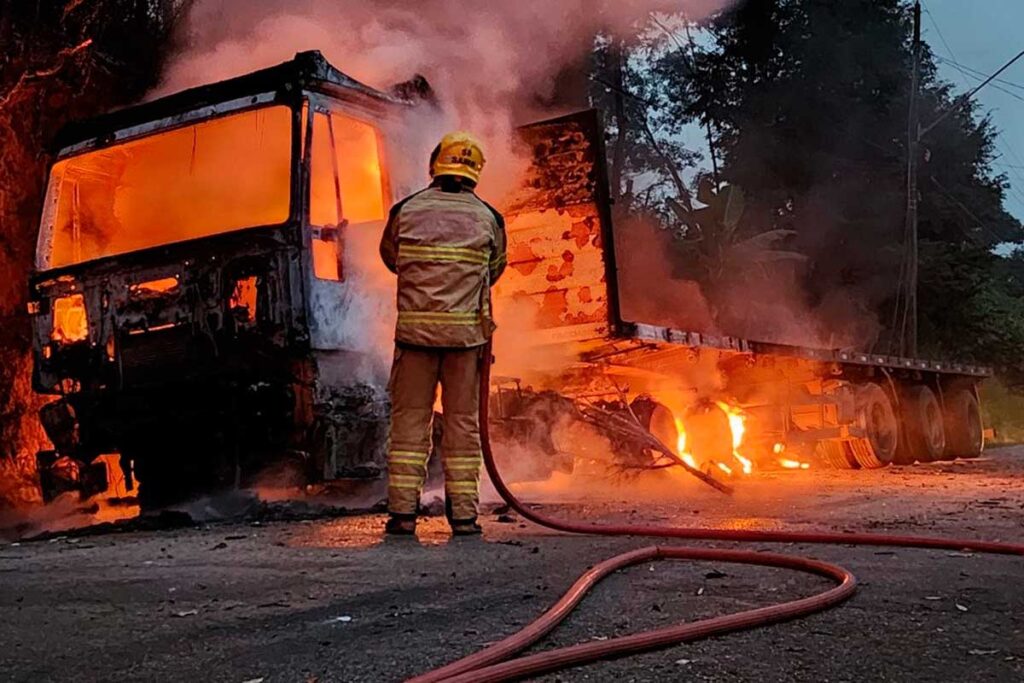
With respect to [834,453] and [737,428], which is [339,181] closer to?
[737,428]

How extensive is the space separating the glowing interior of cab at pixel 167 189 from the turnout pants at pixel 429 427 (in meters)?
1.57

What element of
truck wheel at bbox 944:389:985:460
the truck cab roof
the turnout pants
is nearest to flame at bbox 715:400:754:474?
the truck cab roof

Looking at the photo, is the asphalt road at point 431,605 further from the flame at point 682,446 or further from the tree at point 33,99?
the tree at point 33,99

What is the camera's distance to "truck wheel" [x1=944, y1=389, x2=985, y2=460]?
1392 centimetres

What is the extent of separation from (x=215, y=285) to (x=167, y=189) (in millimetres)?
1165

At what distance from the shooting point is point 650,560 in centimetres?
381

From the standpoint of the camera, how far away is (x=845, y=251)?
2127cm

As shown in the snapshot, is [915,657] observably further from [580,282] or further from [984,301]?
[984,301]

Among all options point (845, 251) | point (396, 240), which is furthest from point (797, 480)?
point (845, 251)

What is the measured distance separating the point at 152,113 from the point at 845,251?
1769 cm

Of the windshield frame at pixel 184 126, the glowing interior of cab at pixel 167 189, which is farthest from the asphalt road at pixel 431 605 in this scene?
the glowing interior of cab at pixel 167 189

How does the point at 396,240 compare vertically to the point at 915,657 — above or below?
above

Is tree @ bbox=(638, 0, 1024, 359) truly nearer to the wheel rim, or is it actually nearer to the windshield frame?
the wheel rim

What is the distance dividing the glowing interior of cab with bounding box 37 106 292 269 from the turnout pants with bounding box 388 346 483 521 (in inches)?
62.0
